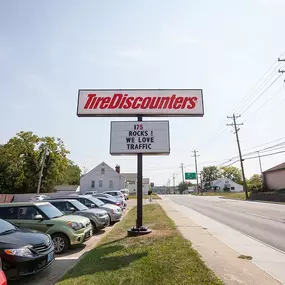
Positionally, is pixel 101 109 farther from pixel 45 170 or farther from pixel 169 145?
pixel 45 170

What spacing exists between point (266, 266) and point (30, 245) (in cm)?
554

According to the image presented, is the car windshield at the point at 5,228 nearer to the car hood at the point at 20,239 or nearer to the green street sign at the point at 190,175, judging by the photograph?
the car hood at the point at 20,239

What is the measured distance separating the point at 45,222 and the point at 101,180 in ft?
170

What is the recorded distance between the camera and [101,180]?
59062 mm

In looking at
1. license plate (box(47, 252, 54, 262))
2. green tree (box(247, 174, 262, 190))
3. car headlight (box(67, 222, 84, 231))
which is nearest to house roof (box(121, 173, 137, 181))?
green tree (box(247, 174, 262, 190))

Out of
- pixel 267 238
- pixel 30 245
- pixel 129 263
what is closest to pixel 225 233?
pixel 267 238

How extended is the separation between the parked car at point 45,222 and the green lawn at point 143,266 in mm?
1225

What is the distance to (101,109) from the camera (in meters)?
10.3

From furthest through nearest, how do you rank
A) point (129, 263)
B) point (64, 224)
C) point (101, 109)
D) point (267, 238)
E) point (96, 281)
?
1. point (101, 109)
2. point (267, 238)
3. point (64, 224)
4. point (129, 263)
5. point (96, 281)

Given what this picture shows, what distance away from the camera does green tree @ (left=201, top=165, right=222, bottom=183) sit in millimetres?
135500

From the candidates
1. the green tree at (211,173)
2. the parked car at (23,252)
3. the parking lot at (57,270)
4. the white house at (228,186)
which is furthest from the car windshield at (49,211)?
the green tree at (211,173)

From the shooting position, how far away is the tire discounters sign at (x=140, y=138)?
9.84 m

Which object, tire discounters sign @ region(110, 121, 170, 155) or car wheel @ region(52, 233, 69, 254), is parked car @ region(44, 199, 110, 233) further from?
tire discounters sign @ region(110, 121, 170, 155)

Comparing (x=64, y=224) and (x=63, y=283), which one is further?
(x=64, y=224)
